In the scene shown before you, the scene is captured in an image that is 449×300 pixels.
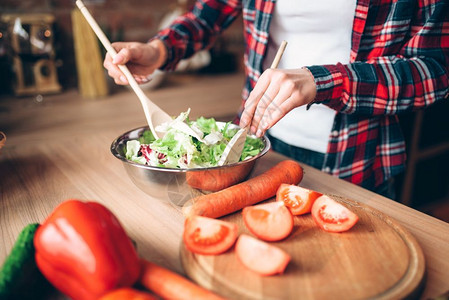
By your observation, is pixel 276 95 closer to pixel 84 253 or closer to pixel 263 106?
pixel 263 106

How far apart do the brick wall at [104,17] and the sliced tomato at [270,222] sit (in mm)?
1702

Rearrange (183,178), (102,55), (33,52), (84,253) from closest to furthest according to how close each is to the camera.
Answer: (84,253)
(183,178)
(33,52)
(102,55)

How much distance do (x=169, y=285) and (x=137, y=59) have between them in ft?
2.73

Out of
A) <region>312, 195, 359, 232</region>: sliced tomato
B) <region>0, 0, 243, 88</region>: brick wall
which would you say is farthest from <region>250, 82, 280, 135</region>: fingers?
<region>0, 0, 243, 88</region>: brick wall

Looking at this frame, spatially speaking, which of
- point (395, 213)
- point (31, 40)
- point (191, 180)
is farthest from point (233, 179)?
point (31, 40)

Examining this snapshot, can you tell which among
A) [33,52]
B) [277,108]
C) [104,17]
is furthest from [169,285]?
[104,17]

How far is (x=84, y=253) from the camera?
1.80 feet

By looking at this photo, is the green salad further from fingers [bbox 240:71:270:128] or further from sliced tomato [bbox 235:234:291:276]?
sliced tomato [bbox 235:234:291:276]

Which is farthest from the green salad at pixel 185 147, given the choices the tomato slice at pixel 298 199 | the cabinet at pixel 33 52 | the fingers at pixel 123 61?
the cabinet at pixel 33 52

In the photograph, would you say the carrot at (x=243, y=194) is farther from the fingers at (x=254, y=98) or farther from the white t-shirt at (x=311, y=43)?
the white t-shirt at (x=311, y=43)

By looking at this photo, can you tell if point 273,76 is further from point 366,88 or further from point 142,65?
point 142,65

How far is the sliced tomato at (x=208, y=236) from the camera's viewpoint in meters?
0.67

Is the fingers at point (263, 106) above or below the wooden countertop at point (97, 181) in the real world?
above

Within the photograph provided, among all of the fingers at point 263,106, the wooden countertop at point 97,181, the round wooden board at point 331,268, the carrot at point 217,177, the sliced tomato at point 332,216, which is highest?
the fingers at point 263,106
